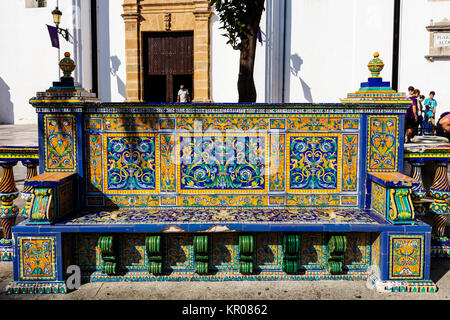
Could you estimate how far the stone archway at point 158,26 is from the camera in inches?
544

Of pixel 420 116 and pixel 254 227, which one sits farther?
pixel 420 116

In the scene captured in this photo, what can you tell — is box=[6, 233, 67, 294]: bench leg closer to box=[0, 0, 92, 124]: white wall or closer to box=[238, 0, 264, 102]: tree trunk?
box=[238, 0, 264, 102]: tree trunk

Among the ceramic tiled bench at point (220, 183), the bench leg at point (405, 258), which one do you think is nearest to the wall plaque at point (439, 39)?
the ceramic tiled bench at point (220, 183)

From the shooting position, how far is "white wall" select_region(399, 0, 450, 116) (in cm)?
1428

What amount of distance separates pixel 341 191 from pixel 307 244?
0.66 metres

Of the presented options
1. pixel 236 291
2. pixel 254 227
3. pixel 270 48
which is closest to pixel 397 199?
pixel 254 227

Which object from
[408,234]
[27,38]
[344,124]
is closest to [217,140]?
[344,124]

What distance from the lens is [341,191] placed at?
13.2 ft

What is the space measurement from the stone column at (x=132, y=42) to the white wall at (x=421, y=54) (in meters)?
9.04

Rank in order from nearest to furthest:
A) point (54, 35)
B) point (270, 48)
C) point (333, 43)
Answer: point (270, 48) → point (333, 43) → point (54, 35)

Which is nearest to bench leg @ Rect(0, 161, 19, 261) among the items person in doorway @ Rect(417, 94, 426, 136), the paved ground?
the paved ground

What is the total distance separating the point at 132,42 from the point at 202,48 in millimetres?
2452

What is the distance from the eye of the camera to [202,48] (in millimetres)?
13773

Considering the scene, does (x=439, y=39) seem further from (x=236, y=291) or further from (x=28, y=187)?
(x=28, y=187)
